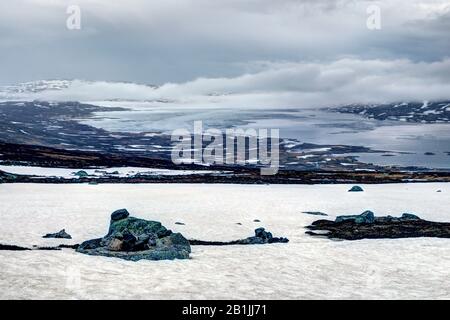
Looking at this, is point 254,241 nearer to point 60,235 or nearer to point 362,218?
point 60,235

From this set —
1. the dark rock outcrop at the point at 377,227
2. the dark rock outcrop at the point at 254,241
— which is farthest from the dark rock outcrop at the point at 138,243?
the dark rock outcrop at the point at 377,227

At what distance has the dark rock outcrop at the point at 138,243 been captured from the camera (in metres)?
21.6

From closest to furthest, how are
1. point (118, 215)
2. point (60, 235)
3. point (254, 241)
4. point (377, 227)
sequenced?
point (118, 215)
point (60, 235)
point (254, 241)
point (377, 227)

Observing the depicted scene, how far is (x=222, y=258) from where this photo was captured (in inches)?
902

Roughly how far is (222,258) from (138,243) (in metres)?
3.77

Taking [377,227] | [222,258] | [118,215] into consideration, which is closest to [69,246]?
[118,215]

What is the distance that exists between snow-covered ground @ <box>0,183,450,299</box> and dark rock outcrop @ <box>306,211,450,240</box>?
1423 mm

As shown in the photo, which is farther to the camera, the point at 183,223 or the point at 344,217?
the point at 344,217
